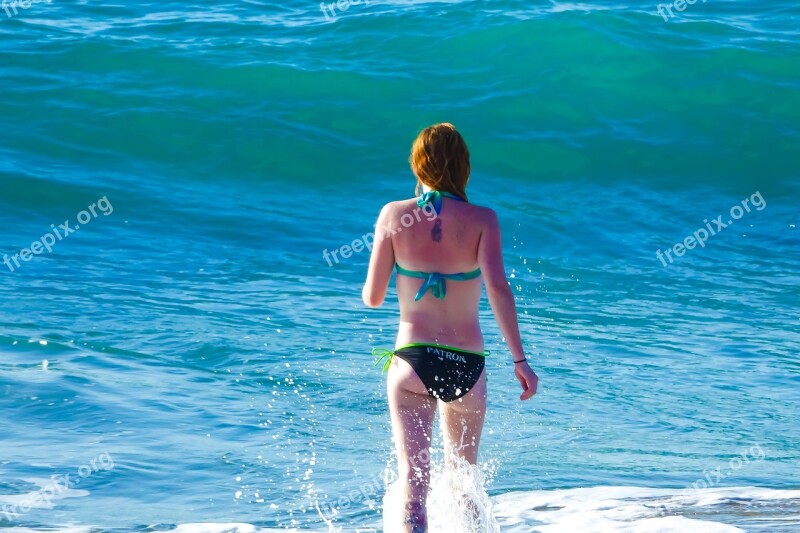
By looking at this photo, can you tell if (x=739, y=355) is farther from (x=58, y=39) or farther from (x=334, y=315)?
(x=58, y=39)

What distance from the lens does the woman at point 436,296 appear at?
3.69m

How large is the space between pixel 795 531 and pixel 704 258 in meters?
6.76

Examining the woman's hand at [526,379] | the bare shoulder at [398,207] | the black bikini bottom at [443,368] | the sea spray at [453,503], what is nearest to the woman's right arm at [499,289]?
the woman's hand at [526,379]

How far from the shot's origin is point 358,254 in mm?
10445

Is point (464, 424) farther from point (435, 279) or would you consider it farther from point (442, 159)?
point (442, 159)

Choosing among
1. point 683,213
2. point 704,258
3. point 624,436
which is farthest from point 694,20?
point 624,436

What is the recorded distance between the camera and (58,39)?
613 inches

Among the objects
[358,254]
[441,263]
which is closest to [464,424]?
[441,263]

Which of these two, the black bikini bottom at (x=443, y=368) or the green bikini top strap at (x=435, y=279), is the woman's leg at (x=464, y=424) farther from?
the green bikini top strap at (x=435, y=279)

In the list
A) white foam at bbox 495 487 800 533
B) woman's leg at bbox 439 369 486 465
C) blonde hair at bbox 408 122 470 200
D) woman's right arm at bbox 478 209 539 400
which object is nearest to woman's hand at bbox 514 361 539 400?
woman's right arm at bbox 478 209 539 400

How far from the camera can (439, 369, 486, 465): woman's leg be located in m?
3.82

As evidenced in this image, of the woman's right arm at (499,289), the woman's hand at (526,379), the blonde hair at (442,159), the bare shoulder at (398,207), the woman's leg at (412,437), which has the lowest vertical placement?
the woman's leg at (412,437)

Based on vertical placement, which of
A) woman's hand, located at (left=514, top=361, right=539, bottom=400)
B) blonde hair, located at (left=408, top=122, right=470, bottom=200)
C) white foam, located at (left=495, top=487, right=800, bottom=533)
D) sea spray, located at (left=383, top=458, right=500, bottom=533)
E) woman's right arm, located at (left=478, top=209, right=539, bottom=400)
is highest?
blonde hair, located at (left=408, top=122, right=470, bottom=200)

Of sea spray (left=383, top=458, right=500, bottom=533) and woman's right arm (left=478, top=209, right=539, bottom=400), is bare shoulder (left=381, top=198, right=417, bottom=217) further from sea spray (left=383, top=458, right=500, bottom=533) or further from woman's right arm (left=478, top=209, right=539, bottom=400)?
sea spray (left=383, top=458, right=500, bottom=533)
